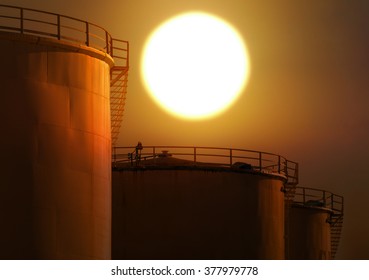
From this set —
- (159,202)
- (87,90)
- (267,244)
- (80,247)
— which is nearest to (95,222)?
(80,247)

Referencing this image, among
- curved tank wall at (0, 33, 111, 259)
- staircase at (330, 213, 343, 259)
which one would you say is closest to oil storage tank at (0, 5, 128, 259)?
curved tank wall at (0, 33, 111, 259)

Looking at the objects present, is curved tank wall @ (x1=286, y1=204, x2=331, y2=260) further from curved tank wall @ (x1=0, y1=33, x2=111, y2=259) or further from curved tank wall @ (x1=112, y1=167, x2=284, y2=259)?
curved tank wall @ (x1=0, y1=33, x2=111, y2=259)

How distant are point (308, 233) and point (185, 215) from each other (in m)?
14.4

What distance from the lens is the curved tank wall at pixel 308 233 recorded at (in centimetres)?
5262

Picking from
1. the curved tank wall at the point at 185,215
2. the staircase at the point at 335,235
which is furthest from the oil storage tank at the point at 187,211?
the staircase at the point at 335,235

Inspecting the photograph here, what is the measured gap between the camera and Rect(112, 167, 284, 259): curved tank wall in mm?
40156

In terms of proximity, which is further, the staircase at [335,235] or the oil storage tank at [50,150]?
the staircase at [335,235]

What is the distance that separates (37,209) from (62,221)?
812mm

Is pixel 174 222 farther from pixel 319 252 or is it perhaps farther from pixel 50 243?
pixel 319 252

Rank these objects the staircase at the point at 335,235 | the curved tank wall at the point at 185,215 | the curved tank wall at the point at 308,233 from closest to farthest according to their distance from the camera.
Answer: the curved tank wall at the point at 185,215 → the curved tank wall at the point at 308,233 → the staircase at the point at 335,235

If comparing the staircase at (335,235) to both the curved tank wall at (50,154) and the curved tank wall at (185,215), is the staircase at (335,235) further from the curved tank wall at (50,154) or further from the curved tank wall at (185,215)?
the curved tank wall at (50,154)

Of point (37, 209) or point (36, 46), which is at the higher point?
point (36, 46)

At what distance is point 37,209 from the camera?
3091cm
